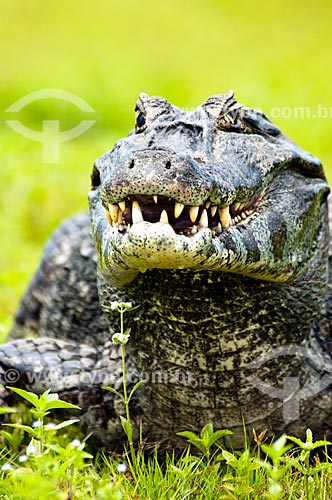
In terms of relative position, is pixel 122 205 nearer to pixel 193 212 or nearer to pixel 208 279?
pixel 193 212

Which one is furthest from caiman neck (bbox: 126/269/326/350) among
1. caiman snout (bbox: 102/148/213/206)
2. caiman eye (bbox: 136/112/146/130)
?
caiman eye (bbox: 136/112/146/130)

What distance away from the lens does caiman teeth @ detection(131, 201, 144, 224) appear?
10.8 feet

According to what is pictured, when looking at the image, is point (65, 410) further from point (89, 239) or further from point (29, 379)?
point (89, 239)

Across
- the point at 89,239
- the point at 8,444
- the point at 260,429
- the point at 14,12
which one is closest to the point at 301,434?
the point at 260,429

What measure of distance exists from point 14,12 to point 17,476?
2255cm

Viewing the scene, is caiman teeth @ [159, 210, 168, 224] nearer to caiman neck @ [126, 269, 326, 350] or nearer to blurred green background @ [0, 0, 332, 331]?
caiman neck @ [126, 269, 326, 350]

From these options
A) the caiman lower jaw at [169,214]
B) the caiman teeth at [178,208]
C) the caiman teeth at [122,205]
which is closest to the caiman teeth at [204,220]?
the caiman lower jaw at [169,214]

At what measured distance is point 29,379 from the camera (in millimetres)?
4625

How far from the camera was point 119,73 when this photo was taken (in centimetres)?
1521

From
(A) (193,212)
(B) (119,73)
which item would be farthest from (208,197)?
(B) (119,73)

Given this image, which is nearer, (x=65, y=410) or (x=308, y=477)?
(x=308, y=477)

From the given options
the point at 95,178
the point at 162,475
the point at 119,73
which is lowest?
the point at 162,475

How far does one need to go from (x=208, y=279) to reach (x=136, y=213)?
57 cm

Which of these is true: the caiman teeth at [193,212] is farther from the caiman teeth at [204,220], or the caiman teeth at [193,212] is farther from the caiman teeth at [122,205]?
the caiman teeth at [122,205]
